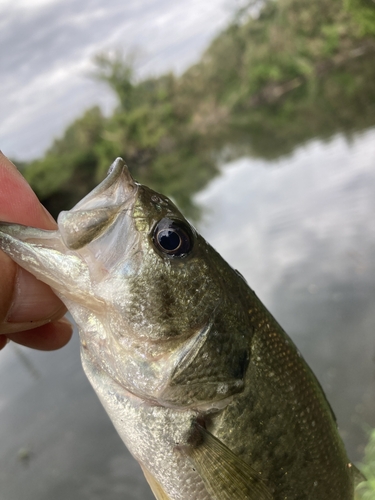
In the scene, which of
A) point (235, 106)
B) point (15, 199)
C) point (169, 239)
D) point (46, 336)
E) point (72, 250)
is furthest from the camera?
point (235, 106)

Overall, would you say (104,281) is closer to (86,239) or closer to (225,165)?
(86,239)

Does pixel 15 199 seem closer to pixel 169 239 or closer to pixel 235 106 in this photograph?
pixel 169 239

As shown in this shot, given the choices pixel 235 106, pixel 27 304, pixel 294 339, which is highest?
pixel 235 106

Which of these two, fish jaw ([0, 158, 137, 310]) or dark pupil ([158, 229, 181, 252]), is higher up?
dark pupil ([158, 229, 181, 252])

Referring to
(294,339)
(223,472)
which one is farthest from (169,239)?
(294,339)

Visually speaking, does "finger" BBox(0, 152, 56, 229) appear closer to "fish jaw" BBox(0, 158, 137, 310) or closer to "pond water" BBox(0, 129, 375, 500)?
"fish jaw" BBox(0, 158, 137, 310)

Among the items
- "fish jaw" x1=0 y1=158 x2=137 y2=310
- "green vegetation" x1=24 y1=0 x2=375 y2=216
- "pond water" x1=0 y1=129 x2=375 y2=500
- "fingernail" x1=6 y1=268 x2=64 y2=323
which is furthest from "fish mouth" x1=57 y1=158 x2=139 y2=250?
"green vegetation" x1=24 y1=0 x2=375 y2=216

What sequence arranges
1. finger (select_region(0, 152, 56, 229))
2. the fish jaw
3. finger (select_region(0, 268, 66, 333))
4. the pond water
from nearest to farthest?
the fish jaw, finger (select_region(0, 268, 66, 333)), finger (select_region(0, 152, 56, 229)), the pond water

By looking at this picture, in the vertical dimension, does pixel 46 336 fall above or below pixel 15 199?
below
